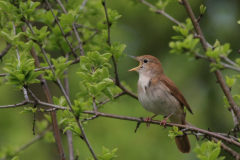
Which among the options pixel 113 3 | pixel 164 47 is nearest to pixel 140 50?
pixel 164 47

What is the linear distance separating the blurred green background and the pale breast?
2.15 m

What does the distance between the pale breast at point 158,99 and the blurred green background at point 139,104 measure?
7.05 ft

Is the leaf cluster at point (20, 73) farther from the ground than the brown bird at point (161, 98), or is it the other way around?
the leaf cluster at point (20, 73)

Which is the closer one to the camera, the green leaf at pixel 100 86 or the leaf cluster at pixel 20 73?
the leaf cluster at pixel 20 73

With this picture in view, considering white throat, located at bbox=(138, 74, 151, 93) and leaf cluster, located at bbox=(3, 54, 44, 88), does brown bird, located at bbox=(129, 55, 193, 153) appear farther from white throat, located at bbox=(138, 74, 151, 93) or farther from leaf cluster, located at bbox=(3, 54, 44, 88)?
leaf cluster, located at bbox=(3, 54, 44, 88)

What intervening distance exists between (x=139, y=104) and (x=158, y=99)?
310 cm

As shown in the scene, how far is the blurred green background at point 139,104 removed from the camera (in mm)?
7047

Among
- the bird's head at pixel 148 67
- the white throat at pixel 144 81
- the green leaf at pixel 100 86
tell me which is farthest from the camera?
the bird's head at pixel 148 67

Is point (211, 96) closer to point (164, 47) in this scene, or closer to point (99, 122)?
point (164, 47)

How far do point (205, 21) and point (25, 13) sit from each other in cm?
571

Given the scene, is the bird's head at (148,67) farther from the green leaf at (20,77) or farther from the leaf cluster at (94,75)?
the green leaf at (20,77)

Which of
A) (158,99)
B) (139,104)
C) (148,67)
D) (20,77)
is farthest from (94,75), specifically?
(139,104)

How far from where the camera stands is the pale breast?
4410 millimetres

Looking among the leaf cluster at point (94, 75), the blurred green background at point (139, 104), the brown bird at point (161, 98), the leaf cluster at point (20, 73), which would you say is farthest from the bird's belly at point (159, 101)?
the blurred green background at point (139, 104)
